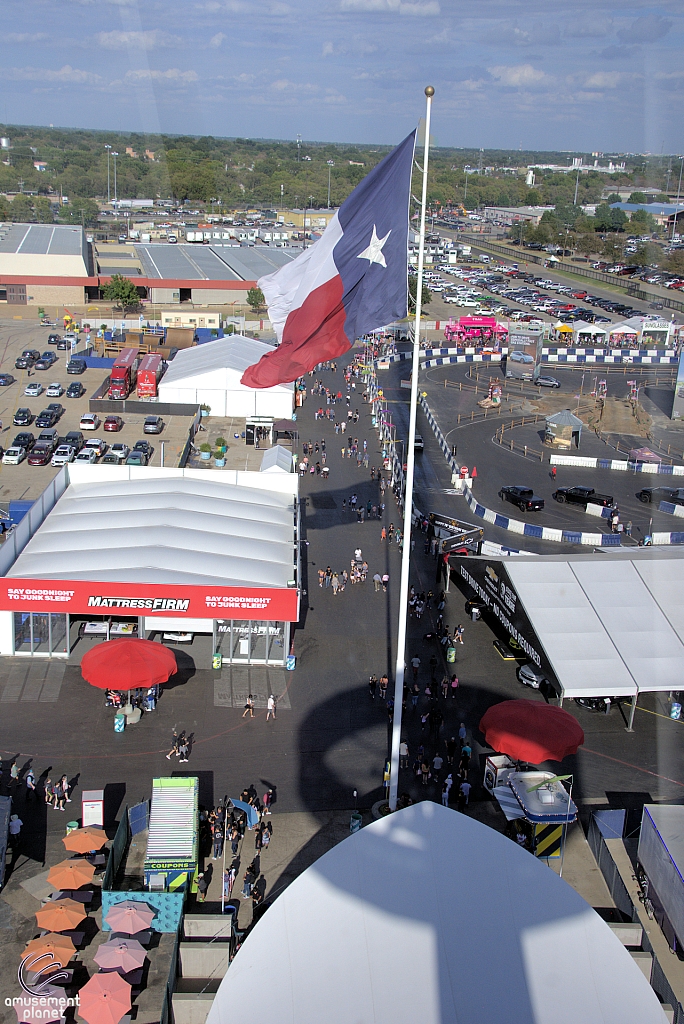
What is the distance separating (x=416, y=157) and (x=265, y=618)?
11654mm

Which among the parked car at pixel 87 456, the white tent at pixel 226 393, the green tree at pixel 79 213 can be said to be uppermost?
the green tree at pixel 79 213

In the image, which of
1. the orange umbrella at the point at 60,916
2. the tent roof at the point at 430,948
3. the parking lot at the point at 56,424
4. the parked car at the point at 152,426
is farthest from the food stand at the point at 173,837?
the parked car at the point at 152,426

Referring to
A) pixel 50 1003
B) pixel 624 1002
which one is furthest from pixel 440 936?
pixel 50 1003

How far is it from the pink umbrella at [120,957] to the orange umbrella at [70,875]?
1.56 metres

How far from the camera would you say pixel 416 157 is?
44.3 ft

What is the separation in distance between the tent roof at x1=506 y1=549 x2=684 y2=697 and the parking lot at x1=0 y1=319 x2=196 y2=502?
62.8 ft

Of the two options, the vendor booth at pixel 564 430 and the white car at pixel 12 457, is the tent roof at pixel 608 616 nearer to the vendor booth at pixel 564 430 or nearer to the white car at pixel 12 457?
the vendor booth at pixel 564 430

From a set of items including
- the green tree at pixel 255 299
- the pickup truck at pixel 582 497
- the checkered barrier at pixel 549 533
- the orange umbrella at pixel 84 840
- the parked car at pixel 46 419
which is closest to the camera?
the orange umbrella at pixel 84 840

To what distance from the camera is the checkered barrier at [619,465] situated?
130ft

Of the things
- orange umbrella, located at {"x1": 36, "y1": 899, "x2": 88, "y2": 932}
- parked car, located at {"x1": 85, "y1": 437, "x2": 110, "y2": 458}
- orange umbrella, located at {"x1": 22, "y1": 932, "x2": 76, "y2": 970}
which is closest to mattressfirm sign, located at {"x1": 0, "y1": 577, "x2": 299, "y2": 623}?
orange umbrella, located at {"x1": 36, "y1": 899, "x2": 88, "y2": 932}

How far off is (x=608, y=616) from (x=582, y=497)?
45.5 feet

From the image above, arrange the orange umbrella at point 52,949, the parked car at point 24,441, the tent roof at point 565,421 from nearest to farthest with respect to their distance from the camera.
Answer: the orange umbrella at point 52,949
the parked car at point 24,441
the tent roof at point 565,421

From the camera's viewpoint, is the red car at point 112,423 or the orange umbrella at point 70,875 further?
the red car at point 112,423

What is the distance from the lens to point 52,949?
1297 centimetres
